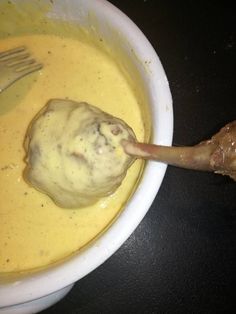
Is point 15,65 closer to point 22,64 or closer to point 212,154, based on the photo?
point 22,64

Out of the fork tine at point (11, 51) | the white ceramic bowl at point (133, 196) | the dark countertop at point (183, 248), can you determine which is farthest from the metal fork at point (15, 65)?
the dark countertop at point (183, 248)

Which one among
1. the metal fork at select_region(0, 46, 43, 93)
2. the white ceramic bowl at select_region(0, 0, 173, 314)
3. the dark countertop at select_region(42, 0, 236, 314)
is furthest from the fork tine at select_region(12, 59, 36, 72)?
the dark countertop at select_region(42, 0, 236, 314)

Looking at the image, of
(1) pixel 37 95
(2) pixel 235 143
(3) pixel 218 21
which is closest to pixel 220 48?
(3) pixel 218 21

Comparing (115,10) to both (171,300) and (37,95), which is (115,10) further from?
(171,300)

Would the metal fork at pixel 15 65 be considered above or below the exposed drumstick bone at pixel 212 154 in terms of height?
above

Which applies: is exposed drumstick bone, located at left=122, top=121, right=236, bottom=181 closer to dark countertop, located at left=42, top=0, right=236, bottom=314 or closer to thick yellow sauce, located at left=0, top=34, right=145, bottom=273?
thick yellow sauce, located at left=0, top=34, right=145, bottom=273

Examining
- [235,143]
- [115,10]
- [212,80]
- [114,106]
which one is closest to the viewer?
[235,143]

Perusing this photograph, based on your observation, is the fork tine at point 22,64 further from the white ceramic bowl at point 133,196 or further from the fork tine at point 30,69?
the white ceramic bowl at point 133,196
